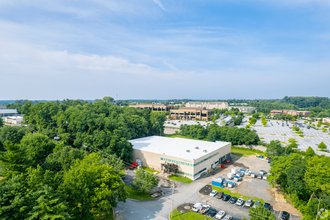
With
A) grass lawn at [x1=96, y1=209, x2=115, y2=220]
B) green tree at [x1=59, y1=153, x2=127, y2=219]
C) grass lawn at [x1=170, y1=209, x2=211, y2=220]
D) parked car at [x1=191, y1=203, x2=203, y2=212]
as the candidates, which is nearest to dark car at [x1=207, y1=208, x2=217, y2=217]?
grass lawn at [x1=170, y1=209, x2=211, y2=220]

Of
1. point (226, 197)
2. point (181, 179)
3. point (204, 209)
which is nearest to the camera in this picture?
point (204, 209)

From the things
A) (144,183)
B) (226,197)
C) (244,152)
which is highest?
(144,183)

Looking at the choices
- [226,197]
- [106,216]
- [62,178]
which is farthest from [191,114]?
[62,178]

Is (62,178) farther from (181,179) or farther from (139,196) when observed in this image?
(181,179)

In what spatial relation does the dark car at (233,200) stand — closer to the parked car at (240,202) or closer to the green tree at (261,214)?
the parked car at (240,202)

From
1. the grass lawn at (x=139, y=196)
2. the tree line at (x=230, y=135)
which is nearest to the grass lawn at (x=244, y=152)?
the tree line at (x=230, y=135)

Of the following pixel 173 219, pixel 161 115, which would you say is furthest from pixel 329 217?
pixel 161 115
